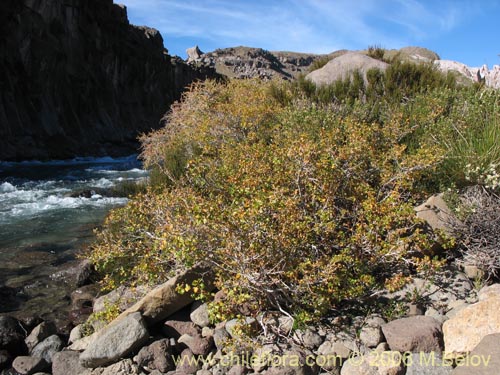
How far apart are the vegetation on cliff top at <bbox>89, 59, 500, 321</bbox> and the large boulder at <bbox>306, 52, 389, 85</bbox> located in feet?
12.8

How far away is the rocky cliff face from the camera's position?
125ft

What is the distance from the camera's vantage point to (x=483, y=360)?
9.77ft

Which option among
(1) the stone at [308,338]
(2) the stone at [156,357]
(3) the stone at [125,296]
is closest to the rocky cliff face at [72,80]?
(3) the stone at [125,296]

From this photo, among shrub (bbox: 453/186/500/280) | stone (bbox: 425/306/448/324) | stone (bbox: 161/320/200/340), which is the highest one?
shrub (bbox: 453/186/500/280)

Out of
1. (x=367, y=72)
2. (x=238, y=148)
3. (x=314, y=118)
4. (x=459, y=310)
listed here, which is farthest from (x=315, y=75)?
(x=459, y=310)

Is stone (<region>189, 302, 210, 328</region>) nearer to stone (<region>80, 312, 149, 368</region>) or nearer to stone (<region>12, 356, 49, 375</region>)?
stone (<region>80, 312, 149, 368</region>)

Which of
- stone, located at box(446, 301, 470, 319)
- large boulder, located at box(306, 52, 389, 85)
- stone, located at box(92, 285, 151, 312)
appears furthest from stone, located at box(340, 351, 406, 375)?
large boulder, located at box(306, 52, 389, 85)

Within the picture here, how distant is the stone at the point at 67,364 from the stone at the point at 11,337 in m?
0.99

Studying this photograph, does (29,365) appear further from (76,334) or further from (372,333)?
(372,333)

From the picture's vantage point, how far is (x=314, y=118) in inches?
311

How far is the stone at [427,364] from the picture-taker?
10.8 ft

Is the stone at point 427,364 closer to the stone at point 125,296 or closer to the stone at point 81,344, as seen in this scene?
the stone at point 125,296

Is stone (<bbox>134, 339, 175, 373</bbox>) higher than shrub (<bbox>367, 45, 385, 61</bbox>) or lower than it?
lower

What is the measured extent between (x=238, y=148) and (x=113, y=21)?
60766 mm
